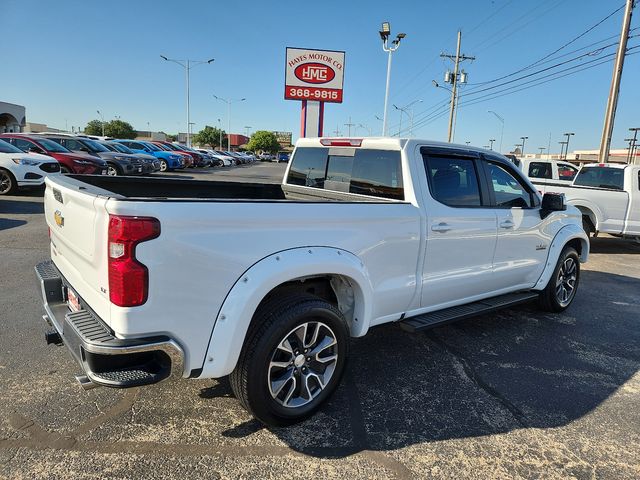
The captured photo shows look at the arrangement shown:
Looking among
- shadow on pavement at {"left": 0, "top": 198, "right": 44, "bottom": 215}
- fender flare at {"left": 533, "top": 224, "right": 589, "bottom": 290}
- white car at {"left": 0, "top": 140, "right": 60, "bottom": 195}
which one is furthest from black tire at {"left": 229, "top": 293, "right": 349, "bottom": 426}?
white car at {"left": 0, "top": 140, "right": 60, "bottom": 195}

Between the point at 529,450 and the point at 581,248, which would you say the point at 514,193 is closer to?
the point at 581,248

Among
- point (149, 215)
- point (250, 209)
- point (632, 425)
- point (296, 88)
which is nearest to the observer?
point (149, 215)

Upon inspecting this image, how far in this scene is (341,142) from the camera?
435cm

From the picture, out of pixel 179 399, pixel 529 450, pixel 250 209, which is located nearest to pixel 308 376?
pixel 179 399

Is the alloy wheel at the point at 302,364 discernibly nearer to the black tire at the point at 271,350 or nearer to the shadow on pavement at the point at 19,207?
the black tire at the point at 271,350

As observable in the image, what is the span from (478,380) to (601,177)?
8373mm

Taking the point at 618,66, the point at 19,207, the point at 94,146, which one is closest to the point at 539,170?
the point at 618,66

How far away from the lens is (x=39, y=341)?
395cm

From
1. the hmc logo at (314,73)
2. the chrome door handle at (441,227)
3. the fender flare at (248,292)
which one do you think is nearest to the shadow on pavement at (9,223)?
the fender flare at (248,292)

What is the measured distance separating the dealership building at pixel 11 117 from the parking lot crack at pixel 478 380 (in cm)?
6113

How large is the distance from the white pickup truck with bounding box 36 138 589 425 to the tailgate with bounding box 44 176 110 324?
14mm

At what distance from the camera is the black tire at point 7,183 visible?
39.3 ft

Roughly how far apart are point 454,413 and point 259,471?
1.43m

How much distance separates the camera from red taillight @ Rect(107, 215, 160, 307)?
7.23 ft
